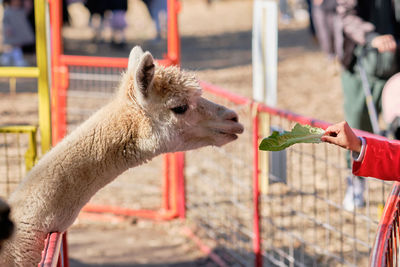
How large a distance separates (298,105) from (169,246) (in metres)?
5.90

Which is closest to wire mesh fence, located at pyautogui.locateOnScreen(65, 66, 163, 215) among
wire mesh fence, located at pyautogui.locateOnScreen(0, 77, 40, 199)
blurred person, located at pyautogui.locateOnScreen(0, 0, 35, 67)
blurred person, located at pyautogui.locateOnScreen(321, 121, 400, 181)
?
wire mesh fence, located at pyautogui.locateOnScreen(0, 77, 40, 199)

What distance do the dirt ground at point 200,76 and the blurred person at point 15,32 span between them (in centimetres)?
141

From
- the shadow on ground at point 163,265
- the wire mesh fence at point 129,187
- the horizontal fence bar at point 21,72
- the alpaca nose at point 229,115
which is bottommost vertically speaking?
the shadow on ground at point 163,265

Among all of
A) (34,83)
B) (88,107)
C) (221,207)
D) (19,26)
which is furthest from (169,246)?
(19,26)

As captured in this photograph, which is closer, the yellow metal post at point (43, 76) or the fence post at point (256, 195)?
the yellow metal post at point (43, 76)

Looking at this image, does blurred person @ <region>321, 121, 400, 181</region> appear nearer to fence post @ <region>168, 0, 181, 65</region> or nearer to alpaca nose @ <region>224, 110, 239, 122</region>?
alpaca nose @ <region>224, 110, 239, 122</region>

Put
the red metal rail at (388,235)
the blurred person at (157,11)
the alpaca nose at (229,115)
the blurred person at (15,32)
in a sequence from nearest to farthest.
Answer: the red metal rail at (388,235) < the alpaca nose at (229,115) < the blurred person at (15,32) < the blurred person at (157,11)

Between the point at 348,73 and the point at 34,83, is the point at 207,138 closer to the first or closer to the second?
the point at 348,73

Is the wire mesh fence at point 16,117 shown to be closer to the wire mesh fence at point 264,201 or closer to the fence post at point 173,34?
the wire mesh fence at point 264,201

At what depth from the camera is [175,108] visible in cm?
336

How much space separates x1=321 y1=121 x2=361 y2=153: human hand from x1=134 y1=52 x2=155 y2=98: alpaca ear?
0.96 metres

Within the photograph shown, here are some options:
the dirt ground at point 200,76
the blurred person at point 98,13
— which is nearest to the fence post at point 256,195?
the dirt ground at point 200,76

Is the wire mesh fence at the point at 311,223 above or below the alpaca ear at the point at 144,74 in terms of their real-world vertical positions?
below

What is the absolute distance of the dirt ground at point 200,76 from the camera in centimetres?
568
